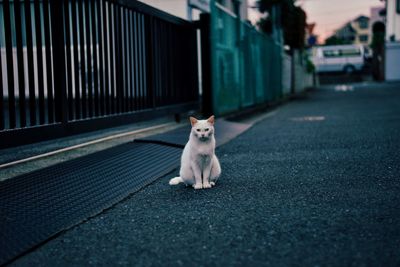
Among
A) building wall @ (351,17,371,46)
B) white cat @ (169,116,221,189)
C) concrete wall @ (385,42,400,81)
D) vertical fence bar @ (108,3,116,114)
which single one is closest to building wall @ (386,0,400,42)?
concrete wall @ (385,42,400,81)

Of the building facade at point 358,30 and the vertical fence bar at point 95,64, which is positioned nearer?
the vertical fence bar at point 95,64

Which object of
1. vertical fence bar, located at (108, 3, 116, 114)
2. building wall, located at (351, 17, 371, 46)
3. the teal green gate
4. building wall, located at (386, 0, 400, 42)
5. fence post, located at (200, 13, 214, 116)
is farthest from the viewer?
building wall, located at (351, 17, 371, 46)

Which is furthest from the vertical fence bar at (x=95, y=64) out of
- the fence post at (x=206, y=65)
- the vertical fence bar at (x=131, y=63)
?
the fence post at (x=206, y=65)

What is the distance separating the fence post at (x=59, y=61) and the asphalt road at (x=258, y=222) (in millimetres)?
1316

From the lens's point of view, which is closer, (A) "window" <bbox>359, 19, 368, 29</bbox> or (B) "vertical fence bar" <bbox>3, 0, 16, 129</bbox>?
(B) "vertical fence bar" <bbox>3, 0, 16, 129</bbox>

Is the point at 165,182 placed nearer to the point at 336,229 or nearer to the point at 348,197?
the point at 348,197

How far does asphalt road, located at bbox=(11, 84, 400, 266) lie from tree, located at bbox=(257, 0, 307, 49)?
64.0ft

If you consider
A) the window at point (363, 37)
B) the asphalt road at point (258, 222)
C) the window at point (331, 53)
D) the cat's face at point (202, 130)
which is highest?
the window at point (363, 37)

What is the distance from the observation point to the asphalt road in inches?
78.4

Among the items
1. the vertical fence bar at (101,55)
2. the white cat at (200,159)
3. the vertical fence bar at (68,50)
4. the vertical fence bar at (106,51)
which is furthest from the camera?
the vertical fence bar at (106,51)

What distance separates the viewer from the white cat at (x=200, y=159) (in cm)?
323

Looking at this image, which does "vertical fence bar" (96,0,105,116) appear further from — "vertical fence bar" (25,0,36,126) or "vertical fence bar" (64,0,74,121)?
"vertical fence bar" (25,0,36,126)

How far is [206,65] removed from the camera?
8.80m

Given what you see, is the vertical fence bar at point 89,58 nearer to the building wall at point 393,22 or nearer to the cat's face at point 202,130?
the cat's face at point 202,130
